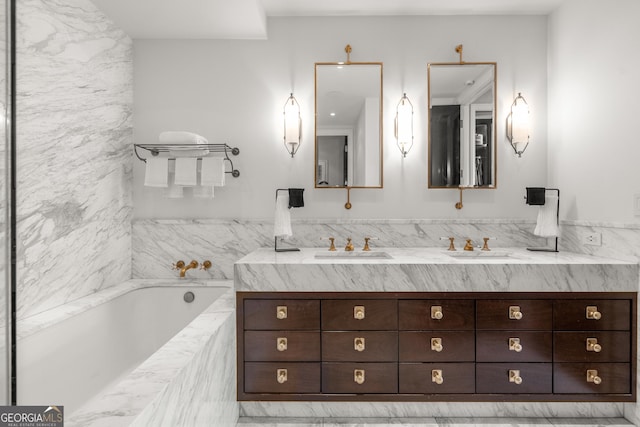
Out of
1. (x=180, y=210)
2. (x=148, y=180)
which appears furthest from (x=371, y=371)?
(x=148, y=180)

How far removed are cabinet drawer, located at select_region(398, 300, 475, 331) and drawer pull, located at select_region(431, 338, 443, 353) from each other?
0.06 meters

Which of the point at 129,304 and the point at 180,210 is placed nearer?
the point at 129,304

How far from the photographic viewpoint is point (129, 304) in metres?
2.27

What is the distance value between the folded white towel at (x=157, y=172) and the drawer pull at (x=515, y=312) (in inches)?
84.0

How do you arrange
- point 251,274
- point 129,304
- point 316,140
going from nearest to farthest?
1. point 251,274
2. point 129,304
3. point 316,140

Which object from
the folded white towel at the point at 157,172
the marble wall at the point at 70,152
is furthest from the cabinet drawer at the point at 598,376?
the marble wall at the point at 70,152

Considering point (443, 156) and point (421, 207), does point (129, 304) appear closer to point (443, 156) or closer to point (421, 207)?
point (421, 207)

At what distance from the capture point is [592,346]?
185 centimetres

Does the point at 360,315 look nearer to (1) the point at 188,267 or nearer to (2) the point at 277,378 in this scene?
(2) the point at 277,378

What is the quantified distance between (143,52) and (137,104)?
0.36 meters

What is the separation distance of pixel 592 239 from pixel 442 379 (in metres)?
1.21

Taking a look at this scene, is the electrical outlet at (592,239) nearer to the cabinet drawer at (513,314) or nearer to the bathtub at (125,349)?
the cabinet drawer at (513,314)

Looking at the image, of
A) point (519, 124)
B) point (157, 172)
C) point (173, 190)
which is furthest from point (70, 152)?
point (519, 124)

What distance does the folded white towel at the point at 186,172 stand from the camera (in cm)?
237
